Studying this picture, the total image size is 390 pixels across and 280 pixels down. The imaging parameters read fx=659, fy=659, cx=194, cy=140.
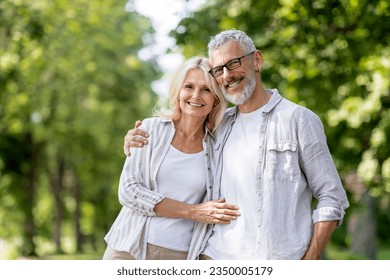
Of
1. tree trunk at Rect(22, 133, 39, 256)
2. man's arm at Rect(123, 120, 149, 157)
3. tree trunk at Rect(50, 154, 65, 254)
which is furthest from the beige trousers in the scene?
tree trunk at Rect(50, 154, 65, 254)

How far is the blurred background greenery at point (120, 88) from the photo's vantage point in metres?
8.59

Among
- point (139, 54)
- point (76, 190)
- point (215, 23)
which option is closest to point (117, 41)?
point (139, 54)

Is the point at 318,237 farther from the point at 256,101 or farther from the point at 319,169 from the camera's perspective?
the point at 256,101

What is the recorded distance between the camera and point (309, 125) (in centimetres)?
361

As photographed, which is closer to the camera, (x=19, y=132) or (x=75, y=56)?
(x=75, y=56)

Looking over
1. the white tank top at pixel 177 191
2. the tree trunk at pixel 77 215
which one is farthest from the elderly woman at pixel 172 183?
the tree trunk at pixel 77 215

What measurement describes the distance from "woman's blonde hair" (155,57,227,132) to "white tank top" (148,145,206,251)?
0.91ft

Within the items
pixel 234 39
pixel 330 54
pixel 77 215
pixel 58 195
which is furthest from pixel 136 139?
pixel 77 215

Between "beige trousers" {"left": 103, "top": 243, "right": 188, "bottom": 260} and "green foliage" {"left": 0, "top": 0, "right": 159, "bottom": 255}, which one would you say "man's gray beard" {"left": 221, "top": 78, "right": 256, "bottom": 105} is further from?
"green foliage" {"left": 0, "top": 0, "right": 159, "bottom": 255}

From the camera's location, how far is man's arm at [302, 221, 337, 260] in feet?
11.6

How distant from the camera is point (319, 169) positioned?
11.8 ft

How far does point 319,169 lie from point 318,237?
366 mm
